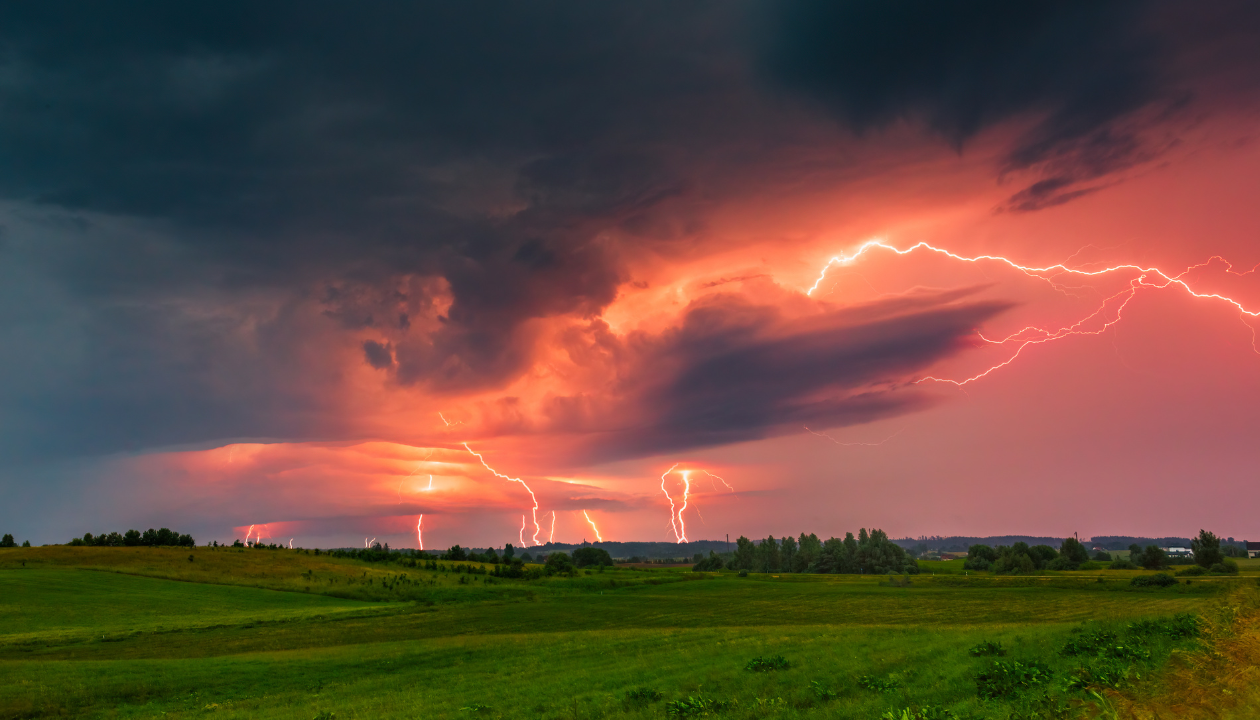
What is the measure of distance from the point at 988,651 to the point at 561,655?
21.8 meters

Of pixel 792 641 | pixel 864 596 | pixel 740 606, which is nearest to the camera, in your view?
pixel 792 641

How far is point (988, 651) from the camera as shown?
25.0m

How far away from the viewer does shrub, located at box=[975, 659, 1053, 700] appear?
18.1 meters

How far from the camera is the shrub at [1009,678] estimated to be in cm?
1811

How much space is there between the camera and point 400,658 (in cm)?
3894

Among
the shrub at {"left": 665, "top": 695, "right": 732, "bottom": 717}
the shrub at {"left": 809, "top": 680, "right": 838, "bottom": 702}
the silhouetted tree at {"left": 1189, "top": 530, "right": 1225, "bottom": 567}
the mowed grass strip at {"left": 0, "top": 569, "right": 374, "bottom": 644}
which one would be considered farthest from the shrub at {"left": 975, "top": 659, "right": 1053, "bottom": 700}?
the silhouetted tree at {"left": 1189, "top": 530, "right": 1225, "bottom": 567}

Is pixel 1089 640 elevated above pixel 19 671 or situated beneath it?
elevated above

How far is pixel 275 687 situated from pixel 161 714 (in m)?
5.92

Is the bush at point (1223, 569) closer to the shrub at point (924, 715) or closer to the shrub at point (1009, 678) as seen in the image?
the shrub at point (1009, 678)

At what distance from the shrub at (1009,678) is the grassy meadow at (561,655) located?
0.09 metres

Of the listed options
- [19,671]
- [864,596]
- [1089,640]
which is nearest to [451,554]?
[864,596]

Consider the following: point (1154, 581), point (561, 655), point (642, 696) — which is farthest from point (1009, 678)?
point (1154, 581)

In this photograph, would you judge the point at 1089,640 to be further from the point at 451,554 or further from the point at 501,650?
the point at 451,554

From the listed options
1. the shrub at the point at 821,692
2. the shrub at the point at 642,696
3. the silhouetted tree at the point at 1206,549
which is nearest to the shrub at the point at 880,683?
the shrub at the point at 821,692
